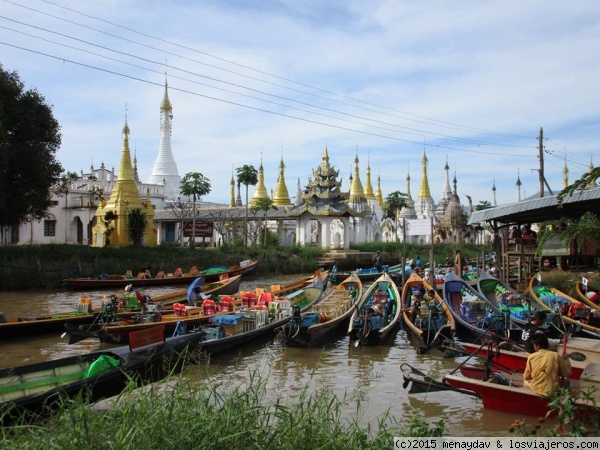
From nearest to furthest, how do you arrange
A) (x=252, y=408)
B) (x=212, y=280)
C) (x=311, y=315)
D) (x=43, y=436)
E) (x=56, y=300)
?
(x=43, y=436), (x=252, y=408), (x=311, y=315), (x=56, y=300), (x=212, y=280)

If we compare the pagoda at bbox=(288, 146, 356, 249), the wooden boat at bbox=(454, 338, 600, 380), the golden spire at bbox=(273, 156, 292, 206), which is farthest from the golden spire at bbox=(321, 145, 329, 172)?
the wooden boat at bbox=(454, 338, 600, 380)

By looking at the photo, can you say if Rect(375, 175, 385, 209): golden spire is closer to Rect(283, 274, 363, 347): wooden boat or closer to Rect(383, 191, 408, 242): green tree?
Rect(383, 191, 408, 242): green tree

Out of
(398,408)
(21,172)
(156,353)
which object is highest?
(21,172)

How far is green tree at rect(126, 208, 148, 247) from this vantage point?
38.1 metres

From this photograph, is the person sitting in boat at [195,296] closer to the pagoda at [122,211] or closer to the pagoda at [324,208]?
the pagoda at [122,211]

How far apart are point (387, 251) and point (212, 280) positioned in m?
18.1

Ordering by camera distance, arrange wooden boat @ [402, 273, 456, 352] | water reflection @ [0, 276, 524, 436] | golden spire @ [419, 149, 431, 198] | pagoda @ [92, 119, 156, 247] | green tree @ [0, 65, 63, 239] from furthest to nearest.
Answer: golden spire @ [419, 149, 431, 198] < pagoda @ [92, 119, 156, 247] < green tree @ [0, 65, 63, 239] < wooden boat @ [402, 273, 456, 352] < water reflection @ [0, 276, 524, 436]

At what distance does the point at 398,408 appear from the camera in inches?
381

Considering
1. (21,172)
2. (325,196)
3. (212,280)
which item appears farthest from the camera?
(325,196)

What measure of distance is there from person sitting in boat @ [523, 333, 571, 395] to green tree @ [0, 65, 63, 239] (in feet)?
80.1

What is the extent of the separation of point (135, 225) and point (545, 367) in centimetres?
3341

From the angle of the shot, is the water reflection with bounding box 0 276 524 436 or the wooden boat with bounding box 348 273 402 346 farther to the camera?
the wooden boat with bounding box 348 273 402 346

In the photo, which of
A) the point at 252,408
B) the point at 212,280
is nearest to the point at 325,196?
the point at 212,280

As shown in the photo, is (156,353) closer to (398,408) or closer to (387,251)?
(398,408)
